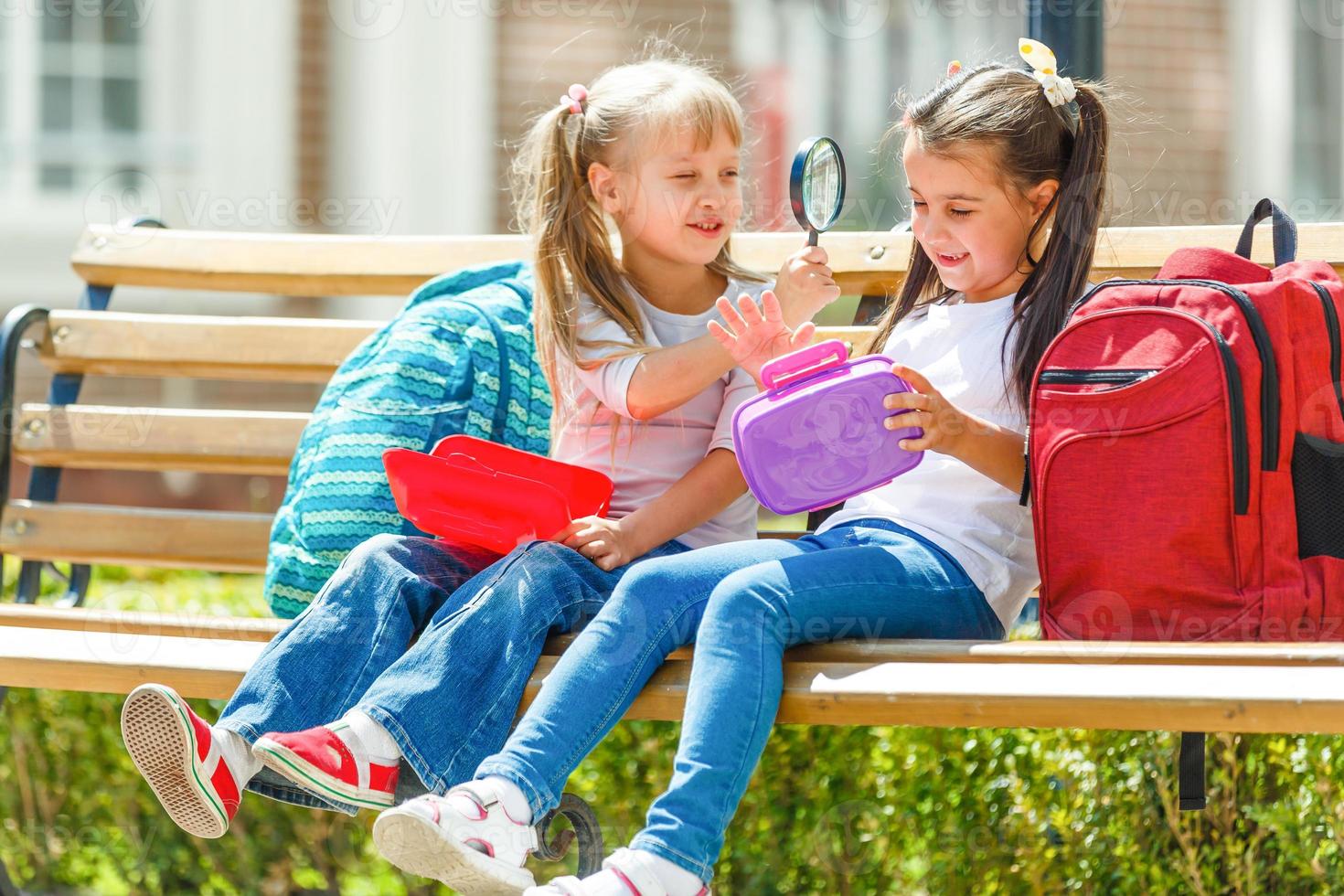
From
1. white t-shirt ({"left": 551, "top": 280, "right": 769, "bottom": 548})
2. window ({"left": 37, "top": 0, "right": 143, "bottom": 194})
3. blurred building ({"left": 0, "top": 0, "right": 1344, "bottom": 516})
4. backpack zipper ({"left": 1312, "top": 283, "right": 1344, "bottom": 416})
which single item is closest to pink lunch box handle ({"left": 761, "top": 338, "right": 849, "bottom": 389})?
white t-shirt ({"left": 551, "top": 280, "right": 769, "bottom": 548})

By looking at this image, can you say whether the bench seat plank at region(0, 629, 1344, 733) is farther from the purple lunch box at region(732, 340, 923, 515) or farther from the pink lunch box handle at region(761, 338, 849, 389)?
the pink lunch box handle at region(761, 338, 849, 389)

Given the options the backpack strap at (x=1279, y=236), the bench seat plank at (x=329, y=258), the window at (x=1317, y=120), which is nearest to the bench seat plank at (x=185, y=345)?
the bench seat plank at (x=329, y=258)

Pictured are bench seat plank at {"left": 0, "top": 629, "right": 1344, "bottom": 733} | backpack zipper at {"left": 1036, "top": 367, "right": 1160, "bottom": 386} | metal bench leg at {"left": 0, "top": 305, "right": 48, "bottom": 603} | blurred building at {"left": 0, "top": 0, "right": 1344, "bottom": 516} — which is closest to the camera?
bench seat plank at {"left": 0, "top": 629, "right": 1344, "bottom": 733}

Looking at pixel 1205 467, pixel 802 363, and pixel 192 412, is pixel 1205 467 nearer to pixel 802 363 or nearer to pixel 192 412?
pixel 802 363

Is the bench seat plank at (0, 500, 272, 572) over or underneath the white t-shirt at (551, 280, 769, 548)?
underneath

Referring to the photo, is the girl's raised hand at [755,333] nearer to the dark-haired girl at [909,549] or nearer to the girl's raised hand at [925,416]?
the dark-haired girl at [909,549]

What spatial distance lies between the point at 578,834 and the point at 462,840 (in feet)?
0.96

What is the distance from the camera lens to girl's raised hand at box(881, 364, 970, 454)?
2.01 meters

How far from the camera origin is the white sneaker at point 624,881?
175 centimetres

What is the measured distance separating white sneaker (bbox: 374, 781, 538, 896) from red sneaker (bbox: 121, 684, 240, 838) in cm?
30

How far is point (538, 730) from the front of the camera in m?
1.90

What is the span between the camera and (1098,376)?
1.97 m

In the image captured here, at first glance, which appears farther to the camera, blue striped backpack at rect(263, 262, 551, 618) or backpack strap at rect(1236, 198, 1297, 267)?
blue striped backpack at rect(263, 262, 551, 618)

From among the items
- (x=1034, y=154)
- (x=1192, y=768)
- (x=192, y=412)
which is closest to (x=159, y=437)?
(x=192, y=412)
